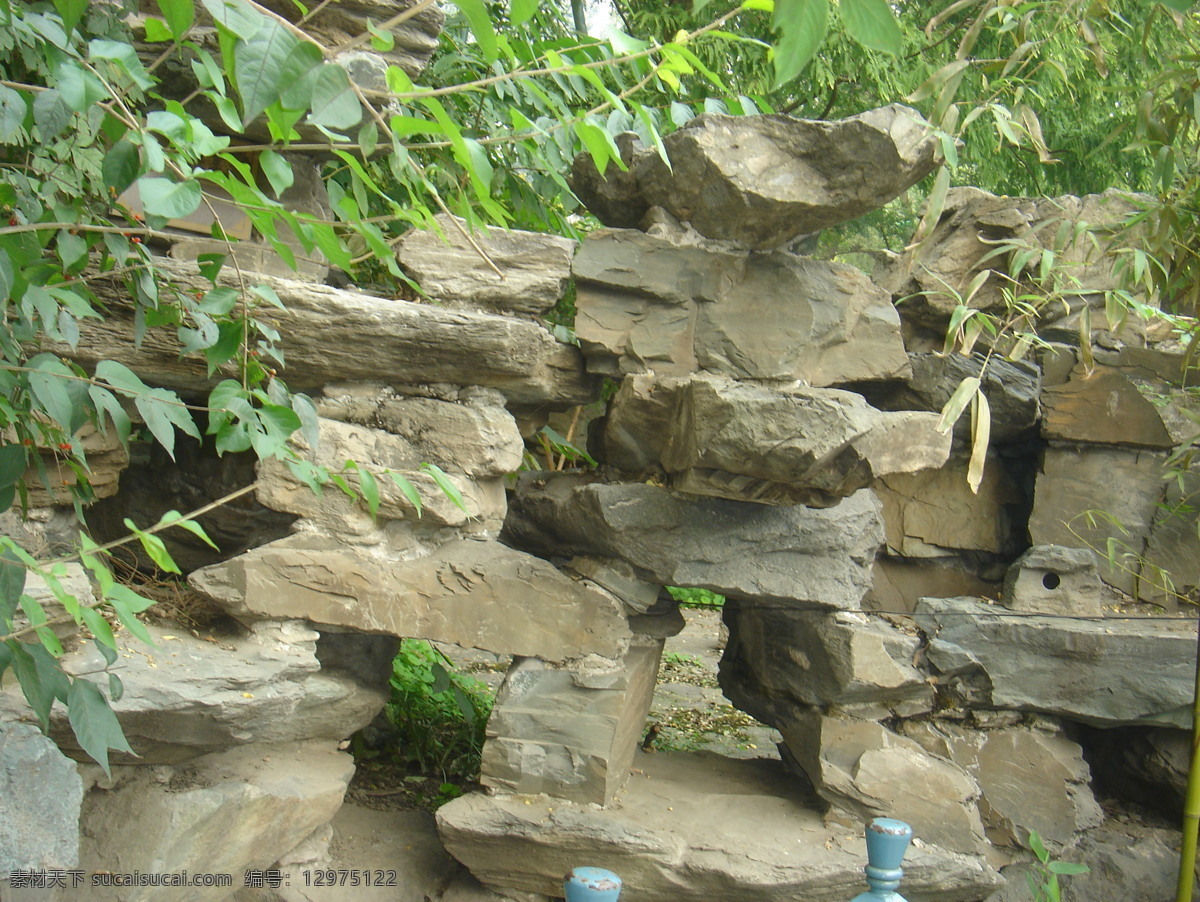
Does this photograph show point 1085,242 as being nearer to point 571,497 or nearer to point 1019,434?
point 1019,434

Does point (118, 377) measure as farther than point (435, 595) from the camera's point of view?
No

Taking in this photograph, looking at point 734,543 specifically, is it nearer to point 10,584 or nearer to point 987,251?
point 987,251

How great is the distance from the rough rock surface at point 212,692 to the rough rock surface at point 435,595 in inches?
4.2

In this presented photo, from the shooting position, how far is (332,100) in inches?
46.9

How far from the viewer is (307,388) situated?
2.82 metres

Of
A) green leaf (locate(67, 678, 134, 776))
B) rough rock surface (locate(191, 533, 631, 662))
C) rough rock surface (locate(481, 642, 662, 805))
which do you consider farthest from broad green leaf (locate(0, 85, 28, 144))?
rough rock surface (locate(481, 642, 662, 805))

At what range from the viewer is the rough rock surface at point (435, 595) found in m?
2.62

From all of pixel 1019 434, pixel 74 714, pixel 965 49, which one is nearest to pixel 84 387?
pixel 74 714

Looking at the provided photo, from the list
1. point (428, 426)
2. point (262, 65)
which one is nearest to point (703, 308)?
point (428, 426)

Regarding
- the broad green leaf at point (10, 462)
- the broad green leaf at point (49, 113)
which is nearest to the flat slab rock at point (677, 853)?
the broad green leaf at point (10, 462)

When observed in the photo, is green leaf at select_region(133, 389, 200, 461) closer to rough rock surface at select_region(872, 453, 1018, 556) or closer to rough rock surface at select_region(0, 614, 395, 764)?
rough rock surface at select_region(0, 614, 395, 764)

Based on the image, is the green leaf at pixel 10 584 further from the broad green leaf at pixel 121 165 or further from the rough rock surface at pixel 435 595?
the rough rock surface at pixel 435 595

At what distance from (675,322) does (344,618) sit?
125 centimetres

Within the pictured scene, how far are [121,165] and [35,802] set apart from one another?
1207mm
